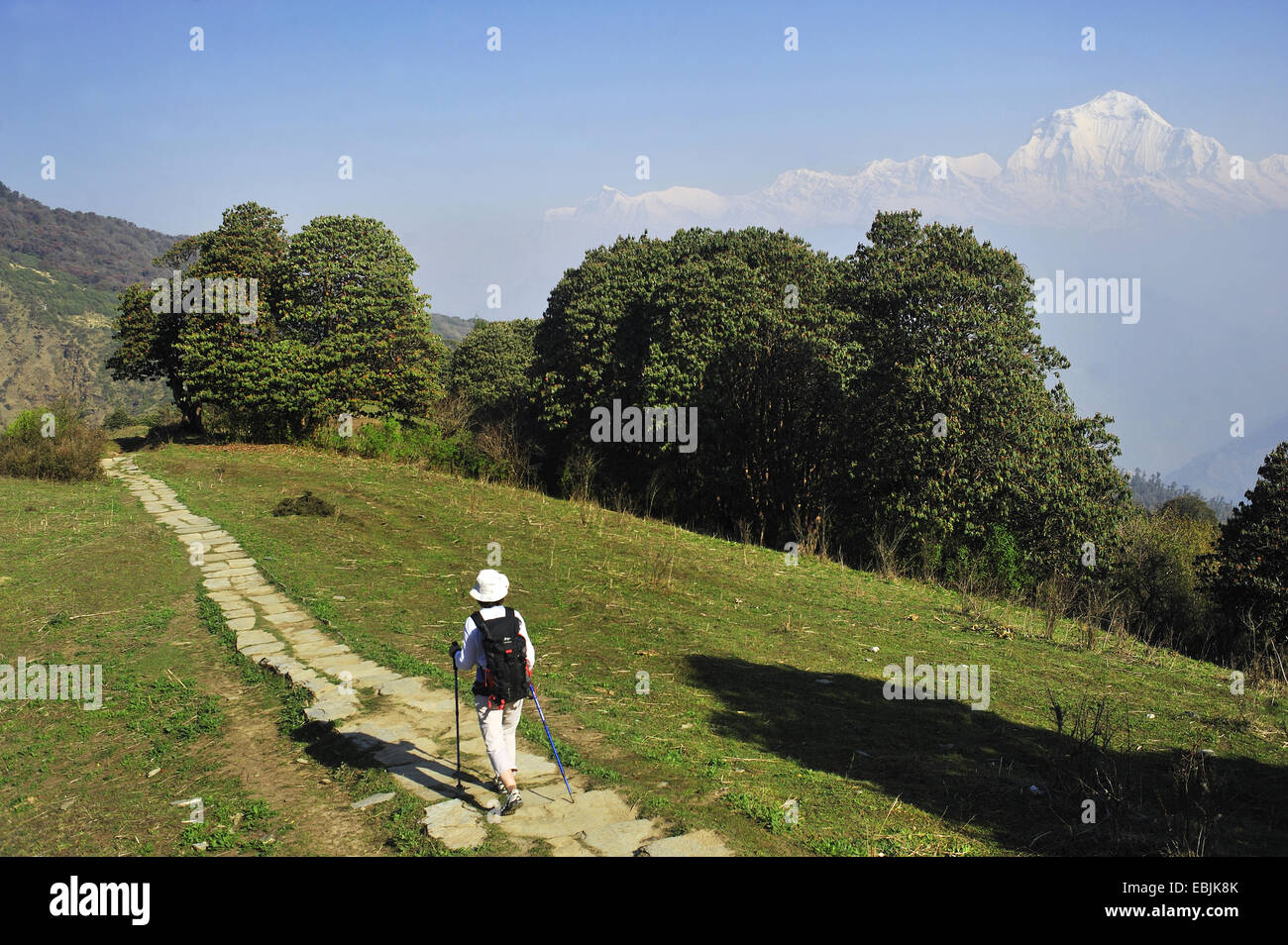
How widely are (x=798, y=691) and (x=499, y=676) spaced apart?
3.79 meters

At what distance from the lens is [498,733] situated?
5.15m

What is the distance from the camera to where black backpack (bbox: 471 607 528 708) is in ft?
16.8

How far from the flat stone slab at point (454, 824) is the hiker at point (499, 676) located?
0.24 meters

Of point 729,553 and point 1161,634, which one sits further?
point 1161,634

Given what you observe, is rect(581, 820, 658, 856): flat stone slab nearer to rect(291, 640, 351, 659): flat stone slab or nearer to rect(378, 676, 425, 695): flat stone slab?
rect(378, 676, 425, 695): flat stone slab

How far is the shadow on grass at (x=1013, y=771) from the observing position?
504cm

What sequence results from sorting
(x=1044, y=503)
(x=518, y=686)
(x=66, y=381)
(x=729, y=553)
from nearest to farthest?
1. (x=518, y=686)
2. (x=729, y=553)
3. (x=1044, y=503)
4. (x=66, y=381)

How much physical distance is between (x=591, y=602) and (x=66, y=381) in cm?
9379

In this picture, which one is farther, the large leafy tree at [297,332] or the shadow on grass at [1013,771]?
the large leafy tree at [297,332]

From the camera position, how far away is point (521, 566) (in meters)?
12.2

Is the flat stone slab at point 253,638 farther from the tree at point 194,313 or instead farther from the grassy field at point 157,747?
the tree at point 194,313

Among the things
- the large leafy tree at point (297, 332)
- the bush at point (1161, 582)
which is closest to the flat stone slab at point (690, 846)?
the bush at point (1161, 582)

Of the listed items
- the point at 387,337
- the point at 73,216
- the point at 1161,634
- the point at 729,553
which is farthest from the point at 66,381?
the point at 73,216

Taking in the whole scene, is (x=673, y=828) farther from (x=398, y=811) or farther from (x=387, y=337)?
(x=387, y=337)
